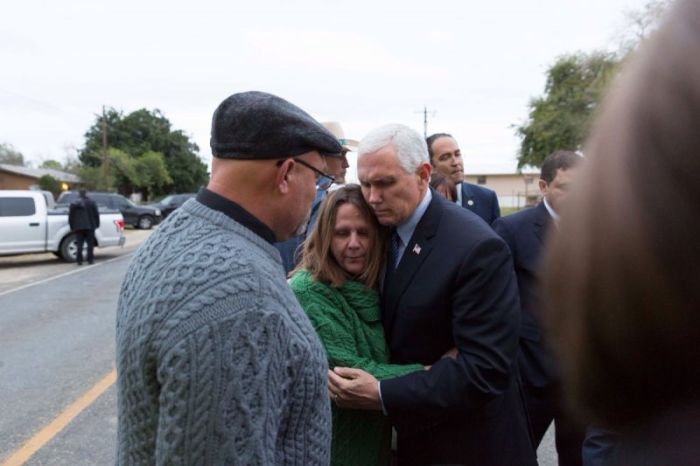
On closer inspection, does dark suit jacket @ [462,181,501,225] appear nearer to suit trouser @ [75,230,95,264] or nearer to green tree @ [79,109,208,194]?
suit trouser @ [75,230,95,264]

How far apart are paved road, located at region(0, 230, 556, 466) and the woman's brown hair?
2.73m

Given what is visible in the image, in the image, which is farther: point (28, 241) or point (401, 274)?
point (28, 241)

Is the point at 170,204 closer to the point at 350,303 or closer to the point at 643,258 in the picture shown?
the point at 350,303

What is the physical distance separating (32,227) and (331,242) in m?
15.7

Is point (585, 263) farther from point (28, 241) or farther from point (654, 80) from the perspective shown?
point (28, 241)

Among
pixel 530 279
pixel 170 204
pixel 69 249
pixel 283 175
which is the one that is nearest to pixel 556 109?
pixel 170 204

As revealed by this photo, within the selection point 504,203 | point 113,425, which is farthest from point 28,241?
point 504,203

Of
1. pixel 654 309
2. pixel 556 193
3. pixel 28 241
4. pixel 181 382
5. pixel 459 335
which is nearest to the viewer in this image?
pixel 654 309

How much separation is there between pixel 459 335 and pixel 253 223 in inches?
38.1

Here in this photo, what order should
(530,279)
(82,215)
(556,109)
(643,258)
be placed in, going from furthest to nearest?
(556,109) → (82,215) → (530,279) → (643,258)

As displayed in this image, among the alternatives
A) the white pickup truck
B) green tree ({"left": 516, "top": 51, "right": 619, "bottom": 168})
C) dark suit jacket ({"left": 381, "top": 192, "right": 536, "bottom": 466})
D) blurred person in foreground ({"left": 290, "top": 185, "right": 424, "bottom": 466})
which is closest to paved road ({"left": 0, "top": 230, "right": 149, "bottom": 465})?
the white pickup truck

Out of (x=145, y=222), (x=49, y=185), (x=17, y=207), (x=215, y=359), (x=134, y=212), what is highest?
(x=215, y=359)

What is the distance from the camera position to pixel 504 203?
72188 mm

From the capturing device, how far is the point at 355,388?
222 centimetres
